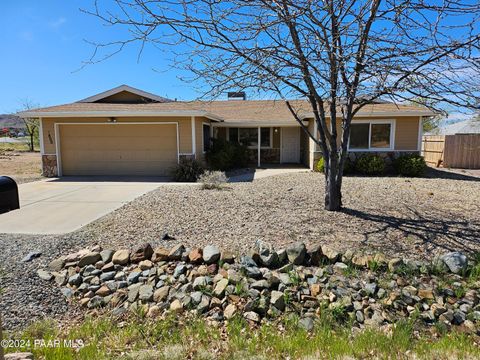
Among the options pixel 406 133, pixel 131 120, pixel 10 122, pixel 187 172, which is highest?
pixel 10 122

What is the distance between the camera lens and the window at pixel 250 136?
18.3 m

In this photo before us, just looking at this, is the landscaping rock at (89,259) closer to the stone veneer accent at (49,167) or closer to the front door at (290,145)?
the stone veneer accent at (49,167)

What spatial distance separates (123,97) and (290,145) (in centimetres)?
953

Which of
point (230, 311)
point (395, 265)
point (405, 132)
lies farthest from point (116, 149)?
point (405, 132)

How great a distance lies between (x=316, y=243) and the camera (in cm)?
477

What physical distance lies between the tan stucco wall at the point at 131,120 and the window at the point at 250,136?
537 cm

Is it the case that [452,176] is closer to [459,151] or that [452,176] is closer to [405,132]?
[405,132]

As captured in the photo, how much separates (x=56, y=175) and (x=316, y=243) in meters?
12.5

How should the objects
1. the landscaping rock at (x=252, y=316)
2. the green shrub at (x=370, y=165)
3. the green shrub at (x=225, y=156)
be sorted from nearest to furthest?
1. the landscaping rock at (x=252, y=316)
2. the green shrub at (x=370, y=165)
3. the green shrub at (x=225, y=156)

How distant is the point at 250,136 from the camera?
18.3m

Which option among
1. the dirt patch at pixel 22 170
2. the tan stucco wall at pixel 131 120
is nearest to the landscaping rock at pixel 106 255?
the tan stucco wall at pixel 131 120

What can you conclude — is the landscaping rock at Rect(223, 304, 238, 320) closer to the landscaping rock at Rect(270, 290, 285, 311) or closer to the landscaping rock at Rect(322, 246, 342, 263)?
the landscaping rock at Rect(270, 290, 285, 311)

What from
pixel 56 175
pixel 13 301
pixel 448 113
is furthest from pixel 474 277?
pixel 56 175

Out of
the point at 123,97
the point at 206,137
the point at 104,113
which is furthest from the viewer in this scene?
the point at 123,97
